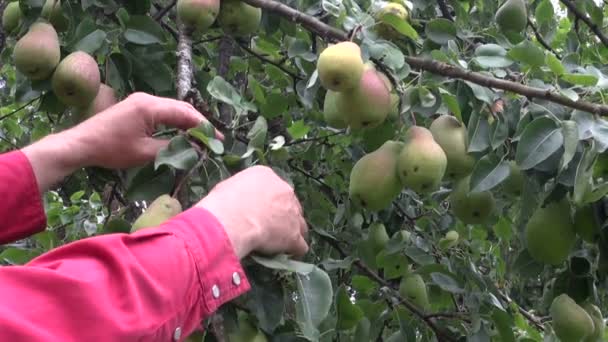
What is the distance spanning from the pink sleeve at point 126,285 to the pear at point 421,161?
513mm

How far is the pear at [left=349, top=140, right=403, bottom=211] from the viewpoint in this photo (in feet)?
5.02

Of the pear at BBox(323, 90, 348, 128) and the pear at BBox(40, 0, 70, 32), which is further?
the pear at BBox(40, 0, 70, 32)

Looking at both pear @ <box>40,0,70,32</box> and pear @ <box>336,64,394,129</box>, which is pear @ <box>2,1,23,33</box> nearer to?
pear @ <box>40,0,70,32</box>

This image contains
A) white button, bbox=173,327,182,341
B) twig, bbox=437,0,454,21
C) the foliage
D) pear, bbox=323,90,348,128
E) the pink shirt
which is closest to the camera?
the pink shirt

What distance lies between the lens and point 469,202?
171 cm

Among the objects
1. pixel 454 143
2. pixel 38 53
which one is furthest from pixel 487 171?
pixel 38 53

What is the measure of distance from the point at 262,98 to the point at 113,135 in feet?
2.39

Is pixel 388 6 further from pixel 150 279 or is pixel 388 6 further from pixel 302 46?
A: pixel 150 279

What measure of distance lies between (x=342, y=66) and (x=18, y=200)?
2.26ft

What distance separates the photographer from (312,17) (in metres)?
1.60

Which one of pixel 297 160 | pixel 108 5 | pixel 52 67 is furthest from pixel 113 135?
pixel 297 160

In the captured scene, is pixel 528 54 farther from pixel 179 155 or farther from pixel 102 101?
pixel 102 101

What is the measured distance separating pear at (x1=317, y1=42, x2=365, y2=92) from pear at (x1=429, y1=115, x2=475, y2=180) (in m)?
0.26

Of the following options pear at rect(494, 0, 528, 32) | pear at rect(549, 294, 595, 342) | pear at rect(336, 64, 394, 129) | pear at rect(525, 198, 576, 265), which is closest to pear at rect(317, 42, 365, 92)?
pear at rect(336, 64, 394, 129)
